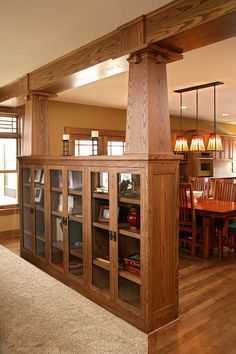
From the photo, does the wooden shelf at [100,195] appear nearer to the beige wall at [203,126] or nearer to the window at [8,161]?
the window at [8,161]

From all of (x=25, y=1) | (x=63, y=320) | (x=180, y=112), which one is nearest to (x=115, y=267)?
(x=63, y=320)

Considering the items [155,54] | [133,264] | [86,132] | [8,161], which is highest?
[155,54]

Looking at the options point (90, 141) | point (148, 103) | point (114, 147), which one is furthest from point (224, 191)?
point (148, 103)

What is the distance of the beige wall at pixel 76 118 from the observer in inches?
234

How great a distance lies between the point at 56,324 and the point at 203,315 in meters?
1.35

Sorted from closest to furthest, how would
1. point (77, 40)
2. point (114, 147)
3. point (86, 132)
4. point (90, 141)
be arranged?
point (77, 40), point (86, 132), point (90, 141), point (114, 147)

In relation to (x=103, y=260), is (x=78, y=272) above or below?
below

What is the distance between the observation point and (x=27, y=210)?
4.50 metres

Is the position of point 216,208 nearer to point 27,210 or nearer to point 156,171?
point 156,171

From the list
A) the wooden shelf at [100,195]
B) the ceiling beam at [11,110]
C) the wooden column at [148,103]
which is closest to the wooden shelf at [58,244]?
the wooden shelf at [100,195]

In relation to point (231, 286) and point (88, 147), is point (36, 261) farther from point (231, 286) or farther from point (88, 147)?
point (88, 147)

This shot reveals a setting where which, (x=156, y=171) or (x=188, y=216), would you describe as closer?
(x=156, y=171)

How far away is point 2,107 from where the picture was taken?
5695mm

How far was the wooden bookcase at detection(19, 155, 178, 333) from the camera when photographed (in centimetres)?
255
